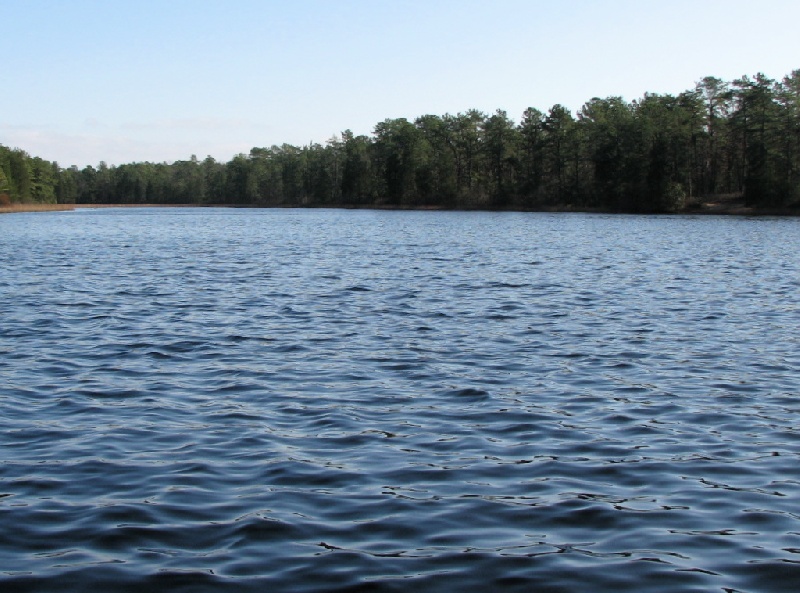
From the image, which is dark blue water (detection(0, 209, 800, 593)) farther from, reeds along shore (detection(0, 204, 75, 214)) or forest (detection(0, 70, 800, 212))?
Answer: reeds along shore (detection(0, 204, 75, 214))

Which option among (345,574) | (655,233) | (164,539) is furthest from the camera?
(655,233)

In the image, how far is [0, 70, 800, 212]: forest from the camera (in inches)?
4656

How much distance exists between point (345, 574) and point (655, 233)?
6722 centimetres

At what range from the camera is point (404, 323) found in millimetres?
20609

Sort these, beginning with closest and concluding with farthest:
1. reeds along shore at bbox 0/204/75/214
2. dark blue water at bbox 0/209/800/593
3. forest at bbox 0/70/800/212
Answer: dark blue water at bbox 0/209/800/593, forest at bbox 0/70/800/212, reeds along shore at bbox 0/204/75/214

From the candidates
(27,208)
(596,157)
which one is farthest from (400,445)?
(27,208)

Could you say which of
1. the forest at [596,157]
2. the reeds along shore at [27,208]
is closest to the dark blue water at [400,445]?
the forest at [596,157]

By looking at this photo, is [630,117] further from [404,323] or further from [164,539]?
[164,539]

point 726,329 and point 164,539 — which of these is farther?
point 726,329

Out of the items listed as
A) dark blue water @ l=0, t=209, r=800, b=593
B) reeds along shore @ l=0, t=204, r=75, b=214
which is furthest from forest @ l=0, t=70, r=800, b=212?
dark blue water @ l=0, t=209, r=800, b=593

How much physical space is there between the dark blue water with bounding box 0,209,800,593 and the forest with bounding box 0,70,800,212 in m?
103

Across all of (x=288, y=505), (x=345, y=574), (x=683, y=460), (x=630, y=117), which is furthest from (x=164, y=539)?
(x=630, y=117)

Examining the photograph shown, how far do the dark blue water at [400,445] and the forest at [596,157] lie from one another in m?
103

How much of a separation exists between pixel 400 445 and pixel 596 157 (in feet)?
455
